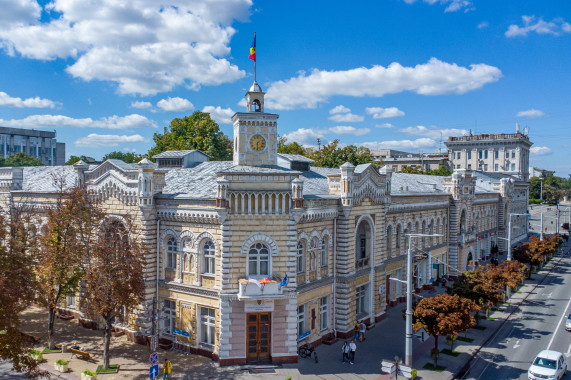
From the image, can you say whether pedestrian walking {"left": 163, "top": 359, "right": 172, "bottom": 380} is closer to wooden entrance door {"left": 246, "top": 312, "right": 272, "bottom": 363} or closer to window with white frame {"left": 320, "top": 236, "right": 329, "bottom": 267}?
wooden entrance door {"left": 246, "top": 312, "right": 272, "bottom": 363}

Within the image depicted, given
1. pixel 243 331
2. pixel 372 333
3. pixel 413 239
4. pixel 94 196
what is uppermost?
pixel 94 196

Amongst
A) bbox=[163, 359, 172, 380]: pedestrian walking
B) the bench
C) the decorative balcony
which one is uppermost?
the decorative balcony

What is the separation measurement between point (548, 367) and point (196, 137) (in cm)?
5975

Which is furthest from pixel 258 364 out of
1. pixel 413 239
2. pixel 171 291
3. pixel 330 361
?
pixel 413 239

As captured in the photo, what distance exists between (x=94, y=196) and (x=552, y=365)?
1341 inches

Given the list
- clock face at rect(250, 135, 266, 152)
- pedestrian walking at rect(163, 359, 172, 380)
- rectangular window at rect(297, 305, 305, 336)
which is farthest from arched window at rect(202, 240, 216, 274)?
clock face at rect(250, 135, 266, 152)

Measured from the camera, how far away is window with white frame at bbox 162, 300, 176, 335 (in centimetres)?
3250

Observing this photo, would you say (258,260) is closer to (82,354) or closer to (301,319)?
(301,319)

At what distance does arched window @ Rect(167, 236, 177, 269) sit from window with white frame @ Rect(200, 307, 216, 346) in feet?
13.3

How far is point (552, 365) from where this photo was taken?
27828mm

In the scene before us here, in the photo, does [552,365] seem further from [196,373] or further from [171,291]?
[171,291]

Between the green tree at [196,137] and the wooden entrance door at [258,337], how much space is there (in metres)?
46.6

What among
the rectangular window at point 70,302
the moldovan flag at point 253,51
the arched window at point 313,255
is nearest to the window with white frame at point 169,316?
the arched window at point 313,255

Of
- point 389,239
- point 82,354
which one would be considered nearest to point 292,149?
point 389,239
